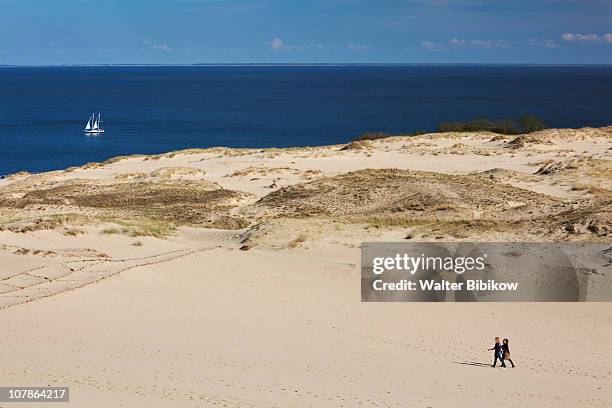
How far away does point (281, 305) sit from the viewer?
2000cm

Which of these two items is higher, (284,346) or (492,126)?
(492,126)

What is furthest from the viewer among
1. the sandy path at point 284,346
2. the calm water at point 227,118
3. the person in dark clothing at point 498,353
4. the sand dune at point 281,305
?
the calm water at point 227,118

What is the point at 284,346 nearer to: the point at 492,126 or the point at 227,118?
the point at 492,126

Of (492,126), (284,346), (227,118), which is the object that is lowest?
(284,346)

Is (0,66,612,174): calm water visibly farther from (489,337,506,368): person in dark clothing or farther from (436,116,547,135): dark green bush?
(489,337,506,368): person in dark clothing

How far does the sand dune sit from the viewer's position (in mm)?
14227

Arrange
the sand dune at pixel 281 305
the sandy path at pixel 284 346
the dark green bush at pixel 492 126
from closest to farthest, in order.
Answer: the sandy path at pixel 284 346, the sand dune at pixel 281 305, the dark green bush at pixel 492 126

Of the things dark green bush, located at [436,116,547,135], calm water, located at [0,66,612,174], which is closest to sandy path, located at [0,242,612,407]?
dark green bush, located at [436,116,547,135]

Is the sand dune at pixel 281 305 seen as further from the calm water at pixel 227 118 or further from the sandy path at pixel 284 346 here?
the calm water at pixel 227 118

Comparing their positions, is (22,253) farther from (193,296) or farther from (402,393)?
(402,393)

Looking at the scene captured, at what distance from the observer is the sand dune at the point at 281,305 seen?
46.7ft

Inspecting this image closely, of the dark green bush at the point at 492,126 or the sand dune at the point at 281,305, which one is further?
the dark green bush at the point at 492,126

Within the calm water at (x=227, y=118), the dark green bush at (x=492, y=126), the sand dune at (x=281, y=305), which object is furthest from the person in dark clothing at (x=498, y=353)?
the calm water at (x=227, y=118)

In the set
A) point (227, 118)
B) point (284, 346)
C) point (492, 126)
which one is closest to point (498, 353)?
point (284, 346)
